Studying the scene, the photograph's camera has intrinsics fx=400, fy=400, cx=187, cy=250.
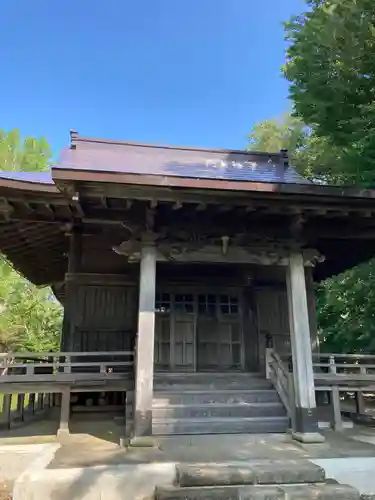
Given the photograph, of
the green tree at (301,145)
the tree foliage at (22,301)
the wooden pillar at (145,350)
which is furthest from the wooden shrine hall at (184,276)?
the tree foliage at (22,301)

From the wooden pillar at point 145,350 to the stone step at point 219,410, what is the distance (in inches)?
31.9

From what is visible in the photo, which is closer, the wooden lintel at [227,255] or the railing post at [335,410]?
the wooden lintel at [227,255]

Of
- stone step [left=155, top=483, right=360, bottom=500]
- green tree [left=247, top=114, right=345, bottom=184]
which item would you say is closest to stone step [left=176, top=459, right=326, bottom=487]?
stone step [left=155, top=483, right=360, bottom=500]

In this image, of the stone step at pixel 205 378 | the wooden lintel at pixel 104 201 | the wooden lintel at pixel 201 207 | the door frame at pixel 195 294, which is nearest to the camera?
the wooden lintel at pixel 104 201

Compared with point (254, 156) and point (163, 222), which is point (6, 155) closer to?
point (254, 156)

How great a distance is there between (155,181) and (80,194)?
3.74 feet

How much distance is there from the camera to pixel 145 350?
6184 mm

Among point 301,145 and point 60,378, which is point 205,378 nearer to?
point 60,378

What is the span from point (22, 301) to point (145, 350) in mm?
20112

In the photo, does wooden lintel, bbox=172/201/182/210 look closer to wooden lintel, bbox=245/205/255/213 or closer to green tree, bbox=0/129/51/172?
wooden lintel, bbox=245/205/255/213

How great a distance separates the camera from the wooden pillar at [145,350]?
5910 mm

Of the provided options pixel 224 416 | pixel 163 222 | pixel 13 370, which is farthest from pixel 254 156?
pixel 13 370

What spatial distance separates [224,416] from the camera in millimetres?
6891

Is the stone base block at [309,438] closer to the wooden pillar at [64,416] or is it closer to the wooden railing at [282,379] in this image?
the wooden railing at [282,379]
